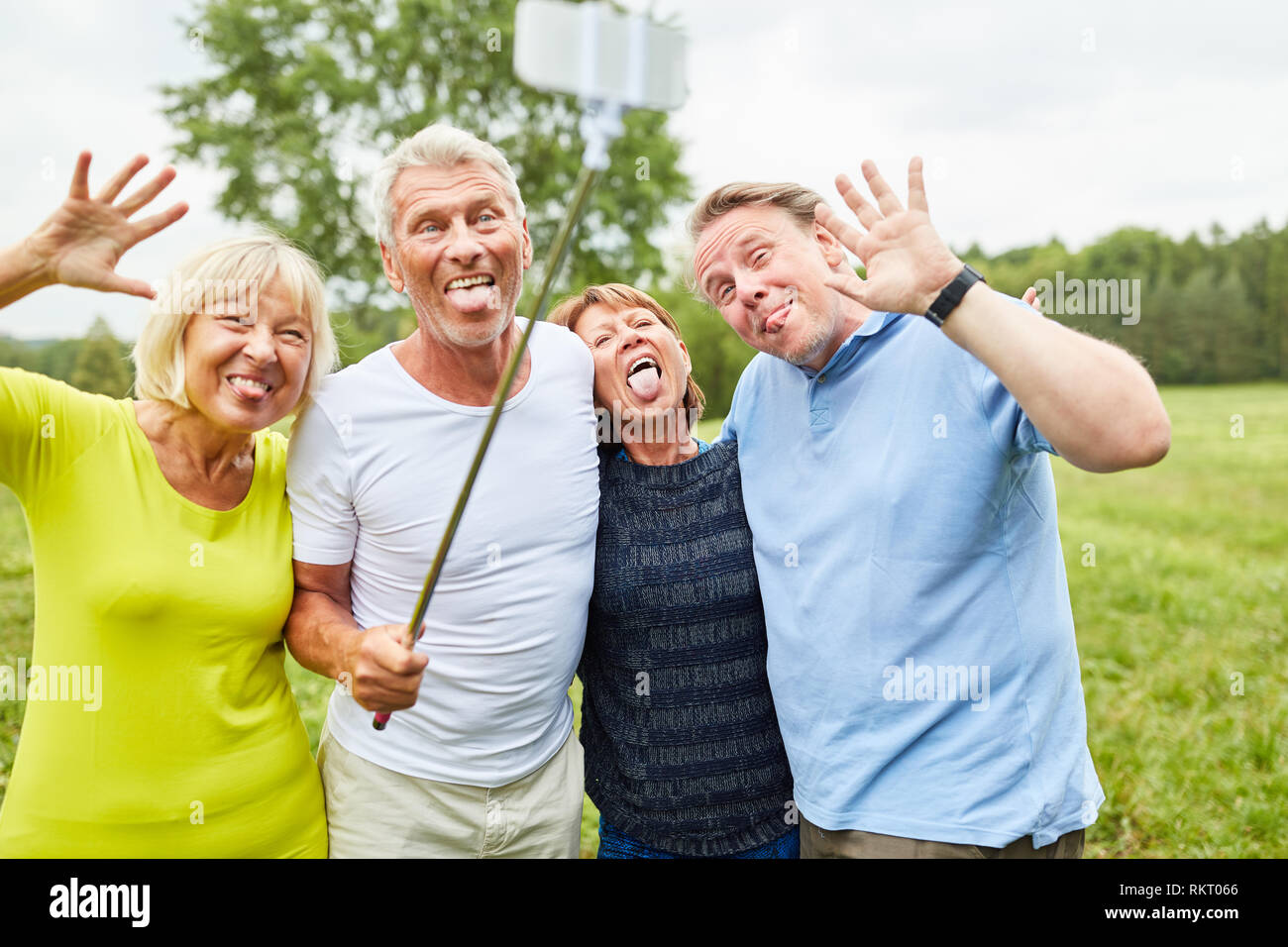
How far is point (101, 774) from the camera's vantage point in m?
2.38

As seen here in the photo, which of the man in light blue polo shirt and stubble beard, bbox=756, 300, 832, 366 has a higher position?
stubble beard, bbox=756, 300, 832, 366

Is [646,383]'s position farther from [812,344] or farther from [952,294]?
[952,294]

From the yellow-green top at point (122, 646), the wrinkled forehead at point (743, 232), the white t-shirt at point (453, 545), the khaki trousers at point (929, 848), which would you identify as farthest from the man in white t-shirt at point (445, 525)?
the khaki trousers at point (929, 848)

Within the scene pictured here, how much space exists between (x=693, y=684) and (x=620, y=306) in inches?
49.9

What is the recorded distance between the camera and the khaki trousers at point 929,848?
2342 millimetres

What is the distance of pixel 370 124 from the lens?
17.3 meters

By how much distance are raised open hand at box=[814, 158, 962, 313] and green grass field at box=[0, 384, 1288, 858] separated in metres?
2.29

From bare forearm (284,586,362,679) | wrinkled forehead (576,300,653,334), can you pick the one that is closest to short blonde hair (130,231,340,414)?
bare forearm (284,586,362,679)

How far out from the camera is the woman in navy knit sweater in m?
2.76

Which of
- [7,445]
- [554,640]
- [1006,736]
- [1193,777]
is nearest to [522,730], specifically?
[554,640]

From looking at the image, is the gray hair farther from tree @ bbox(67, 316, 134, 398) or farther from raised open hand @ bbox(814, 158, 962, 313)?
tree @ bbox(67, 316, 134, 398)

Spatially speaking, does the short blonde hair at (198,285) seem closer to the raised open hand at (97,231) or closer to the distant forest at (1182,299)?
the raised open hand at (97,231)

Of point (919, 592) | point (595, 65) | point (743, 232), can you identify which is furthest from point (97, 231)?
point (919, 592)
